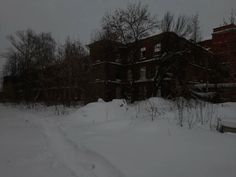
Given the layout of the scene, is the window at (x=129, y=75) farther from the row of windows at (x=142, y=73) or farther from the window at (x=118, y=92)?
the window at (x=118, y=92)

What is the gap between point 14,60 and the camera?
5078 cm

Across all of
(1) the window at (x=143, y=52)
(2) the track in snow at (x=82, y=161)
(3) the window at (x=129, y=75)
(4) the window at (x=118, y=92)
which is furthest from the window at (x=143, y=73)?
(2) the track in snow at (x=82, y=161)

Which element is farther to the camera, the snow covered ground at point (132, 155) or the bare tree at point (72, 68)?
the bare tree at point (72, 68)

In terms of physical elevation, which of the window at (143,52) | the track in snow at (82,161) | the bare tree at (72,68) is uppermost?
the window at (143,52)

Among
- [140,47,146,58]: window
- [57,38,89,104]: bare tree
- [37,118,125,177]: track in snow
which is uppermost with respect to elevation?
[140,47,146,58]: window

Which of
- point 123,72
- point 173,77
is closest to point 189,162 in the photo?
point 173,77

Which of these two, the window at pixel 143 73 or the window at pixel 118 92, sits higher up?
the window at pixel 143 73

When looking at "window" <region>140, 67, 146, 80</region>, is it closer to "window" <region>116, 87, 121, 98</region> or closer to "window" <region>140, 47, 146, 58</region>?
"window" <region>140, 47, 146, 58</region>

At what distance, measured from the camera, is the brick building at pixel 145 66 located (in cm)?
3097

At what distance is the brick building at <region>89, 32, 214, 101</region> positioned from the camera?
3097 cm

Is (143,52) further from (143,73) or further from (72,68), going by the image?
(72,68)

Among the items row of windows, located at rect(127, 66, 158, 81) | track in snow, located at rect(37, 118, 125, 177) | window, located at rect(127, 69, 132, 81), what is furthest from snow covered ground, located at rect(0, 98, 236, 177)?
window, located at rect(127, 69, 132, 81)

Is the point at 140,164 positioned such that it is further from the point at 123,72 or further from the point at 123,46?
the point at 123,72

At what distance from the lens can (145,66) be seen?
41.2 metres
